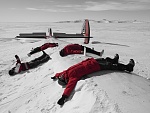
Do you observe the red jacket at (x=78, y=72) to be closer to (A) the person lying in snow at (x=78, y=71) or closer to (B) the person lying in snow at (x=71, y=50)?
(A) the person lying in snow at (x=78, y=71)

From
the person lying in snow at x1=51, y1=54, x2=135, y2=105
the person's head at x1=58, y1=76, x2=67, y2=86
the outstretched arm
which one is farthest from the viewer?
the person's head at x1=58, y1=76, x2=67, y2=86

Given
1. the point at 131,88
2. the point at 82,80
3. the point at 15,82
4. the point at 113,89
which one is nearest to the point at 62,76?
the point at 82,80

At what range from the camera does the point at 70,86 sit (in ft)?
15.7

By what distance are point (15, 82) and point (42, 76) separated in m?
1.38

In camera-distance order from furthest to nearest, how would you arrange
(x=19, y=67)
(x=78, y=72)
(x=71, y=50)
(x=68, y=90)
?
(x=71, y=50) < (x=19, y=67) < (x=78, y=72) < (x=68, y=90)

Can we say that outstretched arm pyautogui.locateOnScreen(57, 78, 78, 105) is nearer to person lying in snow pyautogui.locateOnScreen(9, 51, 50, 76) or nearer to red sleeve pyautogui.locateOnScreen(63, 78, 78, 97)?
red sleeve pyautogui.locateOnScreen(63, 78, 78, 97)

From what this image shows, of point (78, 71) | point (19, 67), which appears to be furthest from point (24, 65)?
point (78, 71)

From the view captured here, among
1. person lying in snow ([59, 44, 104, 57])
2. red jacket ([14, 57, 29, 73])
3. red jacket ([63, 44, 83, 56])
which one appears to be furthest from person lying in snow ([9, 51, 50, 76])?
red jacket ([63, 44, 83, 56])

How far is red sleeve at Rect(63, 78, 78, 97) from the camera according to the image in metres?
4.62

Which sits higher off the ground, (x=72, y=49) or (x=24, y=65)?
(x=72, y=49)

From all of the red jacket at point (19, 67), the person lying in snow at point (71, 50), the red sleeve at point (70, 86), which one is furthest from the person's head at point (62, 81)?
the red jacket at point (19, 67)

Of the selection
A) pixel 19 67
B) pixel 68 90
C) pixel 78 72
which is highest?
pixel 78 72

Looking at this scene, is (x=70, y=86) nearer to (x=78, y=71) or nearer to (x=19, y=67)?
(x=78, y=71)

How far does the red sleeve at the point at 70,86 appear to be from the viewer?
182 inches
